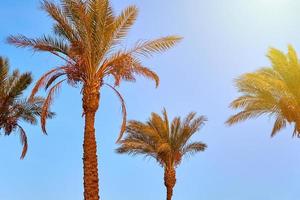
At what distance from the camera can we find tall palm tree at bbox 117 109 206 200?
111 feet

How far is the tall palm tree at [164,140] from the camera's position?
33844mm

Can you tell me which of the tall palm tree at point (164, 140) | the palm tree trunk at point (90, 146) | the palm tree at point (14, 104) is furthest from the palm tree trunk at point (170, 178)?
the palm tree trunk at point (90, 146)

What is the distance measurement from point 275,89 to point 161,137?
12.4 meters

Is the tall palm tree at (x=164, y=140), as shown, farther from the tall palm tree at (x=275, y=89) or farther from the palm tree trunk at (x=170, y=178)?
the tall palm tree at (x=275, y=89)

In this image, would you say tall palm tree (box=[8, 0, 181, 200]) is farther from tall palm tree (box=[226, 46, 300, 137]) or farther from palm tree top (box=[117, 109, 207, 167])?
palm tree top (box=[117, 109, 207, 167])

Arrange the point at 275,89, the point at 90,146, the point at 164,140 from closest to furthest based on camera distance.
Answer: the point at 90,146
the point at 275,89
the point at 164,140

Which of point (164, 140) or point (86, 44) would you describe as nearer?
point (86, 44)

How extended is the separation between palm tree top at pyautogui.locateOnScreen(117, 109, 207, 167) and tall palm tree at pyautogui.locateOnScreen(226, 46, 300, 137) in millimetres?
9401

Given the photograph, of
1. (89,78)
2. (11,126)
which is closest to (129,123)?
(11,126)

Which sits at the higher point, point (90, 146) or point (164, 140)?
point (164, 140)

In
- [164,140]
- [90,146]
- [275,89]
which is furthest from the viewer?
[164,140]

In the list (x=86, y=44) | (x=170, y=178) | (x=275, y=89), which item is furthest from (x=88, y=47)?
(x=170, y=178)

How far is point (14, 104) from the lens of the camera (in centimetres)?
2777

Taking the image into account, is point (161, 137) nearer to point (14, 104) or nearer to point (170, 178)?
point (170, 178)
